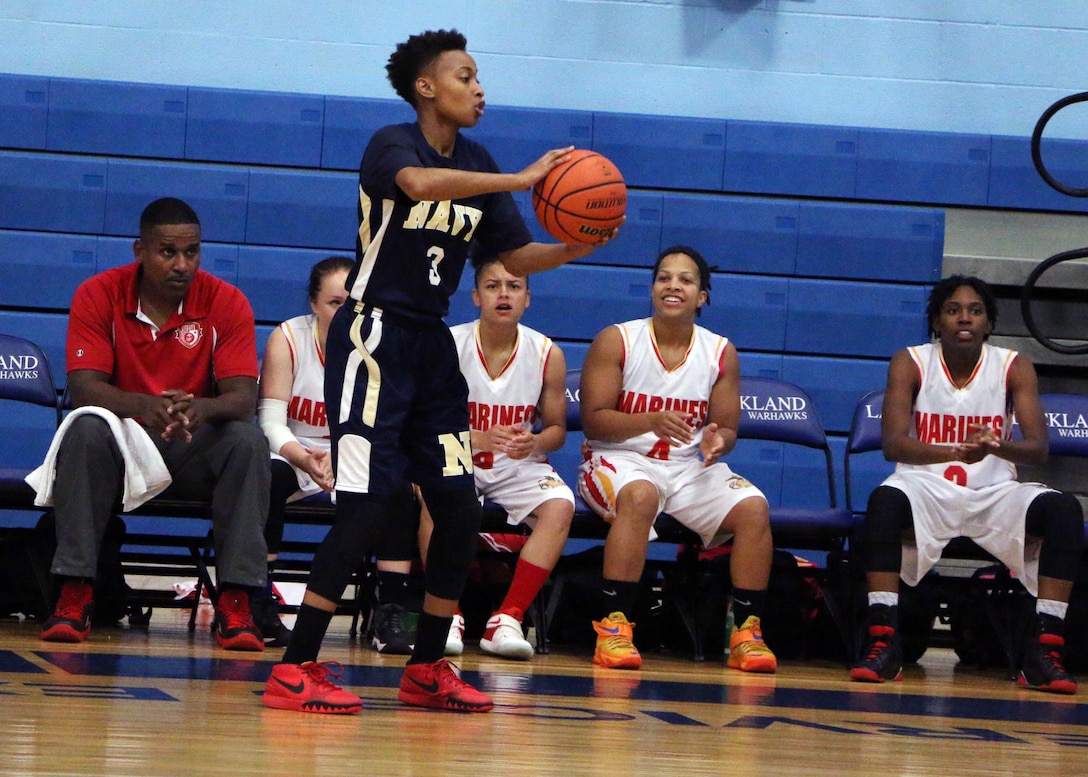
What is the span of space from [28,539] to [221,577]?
30.1 inches

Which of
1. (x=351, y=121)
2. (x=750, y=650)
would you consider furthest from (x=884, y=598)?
(x=351, y=121)

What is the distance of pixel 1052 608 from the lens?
412 centimetres

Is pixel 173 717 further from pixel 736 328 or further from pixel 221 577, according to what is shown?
pixel 736 328

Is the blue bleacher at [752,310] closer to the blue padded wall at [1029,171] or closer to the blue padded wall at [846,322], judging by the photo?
the blue padded wall at [846,322]

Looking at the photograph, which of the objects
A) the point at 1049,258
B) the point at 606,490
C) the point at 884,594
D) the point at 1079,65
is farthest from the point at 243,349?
the point at 1079,65

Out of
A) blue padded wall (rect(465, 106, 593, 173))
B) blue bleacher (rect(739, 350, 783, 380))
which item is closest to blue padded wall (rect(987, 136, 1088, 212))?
blue bleacher (rect(739, 350, 783, 380))

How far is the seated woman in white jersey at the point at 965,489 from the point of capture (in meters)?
4.13

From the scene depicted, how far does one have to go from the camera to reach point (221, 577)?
151 inches

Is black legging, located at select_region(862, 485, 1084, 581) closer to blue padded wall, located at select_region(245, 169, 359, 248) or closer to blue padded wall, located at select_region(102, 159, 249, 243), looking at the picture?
blue padded wall, located at select_region(245, 169, 359, 248)

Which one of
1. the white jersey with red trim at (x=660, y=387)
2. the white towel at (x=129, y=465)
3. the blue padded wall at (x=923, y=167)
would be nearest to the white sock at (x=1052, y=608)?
the white jersey with red trim at (x=660, y=387)

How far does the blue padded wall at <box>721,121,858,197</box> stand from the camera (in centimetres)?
575

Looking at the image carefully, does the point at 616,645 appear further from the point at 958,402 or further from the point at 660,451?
the point at 958,402

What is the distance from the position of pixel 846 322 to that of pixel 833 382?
0.27 metres

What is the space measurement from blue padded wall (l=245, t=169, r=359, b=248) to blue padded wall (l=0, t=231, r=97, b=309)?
0.69 meters
